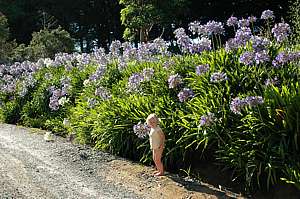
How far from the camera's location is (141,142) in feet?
19.6

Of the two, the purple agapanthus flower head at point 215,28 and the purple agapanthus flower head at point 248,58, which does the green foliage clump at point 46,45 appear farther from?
the purple agapanthus flower head at point 248,58

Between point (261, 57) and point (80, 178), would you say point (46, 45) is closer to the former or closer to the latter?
point (80, 178)

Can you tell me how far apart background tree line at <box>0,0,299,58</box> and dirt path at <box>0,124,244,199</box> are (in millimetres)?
14770

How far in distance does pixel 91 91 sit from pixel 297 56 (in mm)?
3717

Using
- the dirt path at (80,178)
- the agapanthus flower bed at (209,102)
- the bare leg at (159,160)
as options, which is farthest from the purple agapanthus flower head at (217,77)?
the dirt path at (80,178)

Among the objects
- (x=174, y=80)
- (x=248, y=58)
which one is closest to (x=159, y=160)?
(x=174, y=80)

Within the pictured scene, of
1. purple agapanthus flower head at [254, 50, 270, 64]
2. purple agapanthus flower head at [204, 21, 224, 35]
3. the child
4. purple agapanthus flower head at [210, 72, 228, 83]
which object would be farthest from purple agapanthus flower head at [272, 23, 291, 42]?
the child

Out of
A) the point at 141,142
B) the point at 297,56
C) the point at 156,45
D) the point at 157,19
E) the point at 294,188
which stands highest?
the point at 157,19

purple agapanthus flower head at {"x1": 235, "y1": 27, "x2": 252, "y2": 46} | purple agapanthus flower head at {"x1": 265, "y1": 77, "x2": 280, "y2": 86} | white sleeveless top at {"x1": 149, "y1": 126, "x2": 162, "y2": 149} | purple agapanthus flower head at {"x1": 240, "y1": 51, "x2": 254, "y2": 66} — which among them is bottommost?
white sleeveless top at {"x1": 149, "y1": 126, "x2": 162, "y2": 149}

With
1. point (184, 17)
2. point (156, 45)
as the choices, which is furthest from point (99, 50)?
point (184, 17)

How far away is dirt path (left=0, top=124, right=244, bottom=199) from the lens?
4.70 m

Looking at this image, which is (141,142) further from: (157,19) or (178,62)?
(157,19)

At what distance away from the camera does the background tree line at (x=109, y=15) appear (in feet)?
70.2

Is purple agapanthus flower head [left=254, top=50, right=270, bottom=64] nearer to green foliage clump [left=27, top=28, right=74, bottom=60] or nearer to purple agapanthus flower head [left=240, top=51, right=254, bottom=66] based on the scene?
purple agapanthus flower head [left=240, top=51, right=254, bottom=66]
